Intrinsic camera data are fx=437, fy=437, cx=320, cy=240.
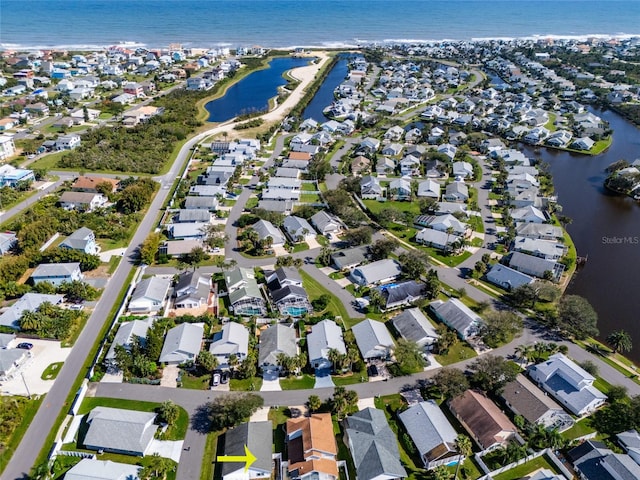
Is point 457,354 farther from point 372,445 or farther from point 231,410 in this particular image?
point 231,410

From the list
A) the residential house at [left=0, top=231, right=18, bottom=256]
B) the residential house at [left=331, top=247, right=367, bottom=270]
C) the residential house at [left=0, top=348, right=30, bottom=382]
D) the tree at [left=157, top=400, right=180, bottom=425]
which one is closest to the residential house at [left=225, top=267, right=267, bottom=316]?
the residential house at [left=331, top=247, right=367, bottom=270]

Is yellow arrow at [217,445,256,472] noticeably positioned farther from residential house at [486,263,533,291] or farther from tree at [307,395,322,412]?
residential house at [486,263,533,291]

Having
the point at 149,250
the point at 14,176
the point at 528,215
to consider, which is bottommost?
the point at 149,250

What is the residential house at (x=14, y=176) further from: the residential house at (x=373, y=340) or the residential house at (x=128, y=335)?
the residential house at (x=373, y=340)

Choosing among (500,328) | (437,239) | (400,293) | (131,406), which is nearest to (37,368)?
(131,406)

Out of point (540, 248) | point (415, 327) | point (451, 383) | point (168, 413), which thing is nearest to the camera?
point (168, 413)

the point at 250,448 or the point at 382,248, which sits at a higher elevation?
the point at 382,248
